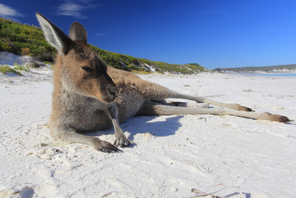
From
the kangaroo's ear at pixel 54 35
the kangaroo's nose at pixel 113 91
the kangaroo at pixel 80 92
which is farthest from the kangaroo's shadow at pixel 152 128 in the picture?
the kangaroo's ear at pixel 54 35

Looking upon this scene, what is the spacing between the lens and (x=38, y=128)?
3.03 meters

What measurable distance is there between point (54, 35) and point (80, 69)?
579 mm

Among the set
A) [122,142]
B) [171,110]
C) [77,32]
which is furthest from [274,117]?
[77,32]

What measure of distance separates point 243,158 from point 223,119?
1727 mm

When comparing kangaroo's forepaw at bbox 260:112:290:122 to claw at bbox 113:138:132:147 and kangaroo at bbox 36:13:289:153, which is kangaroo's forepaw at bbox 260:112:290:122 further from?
claw at bbox 113:138:132:147

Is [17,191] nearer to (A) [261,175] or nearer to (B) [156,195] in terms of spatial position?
(B) [156,195]

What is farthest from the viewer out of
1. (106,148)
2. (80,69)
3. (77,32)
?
(77,32)

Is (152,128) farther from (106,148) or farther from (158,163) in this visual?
(158,163)

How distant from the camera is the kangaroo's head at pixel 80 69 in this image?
7.26 ft

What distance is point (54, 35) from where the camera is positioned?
7.36ft

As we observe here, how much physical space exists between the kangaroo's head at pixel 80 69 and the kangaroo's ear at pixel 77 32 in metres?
0.19

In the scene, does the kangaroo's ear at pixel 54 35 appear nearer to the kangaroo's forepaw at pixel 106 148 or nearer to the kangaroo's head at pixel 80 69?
the kangaroo's head at pixel 80 69

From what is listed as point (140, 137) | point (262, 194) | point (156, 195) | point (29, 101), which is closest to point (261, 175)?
point (262, 194)

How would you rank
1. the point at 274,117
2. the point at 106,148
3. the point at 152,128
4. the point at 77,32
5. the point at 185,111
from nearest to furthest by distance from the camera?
the point at 106,148
the point at 77,32
the point at 152,128
the point at 274,117
the point at 185,111
